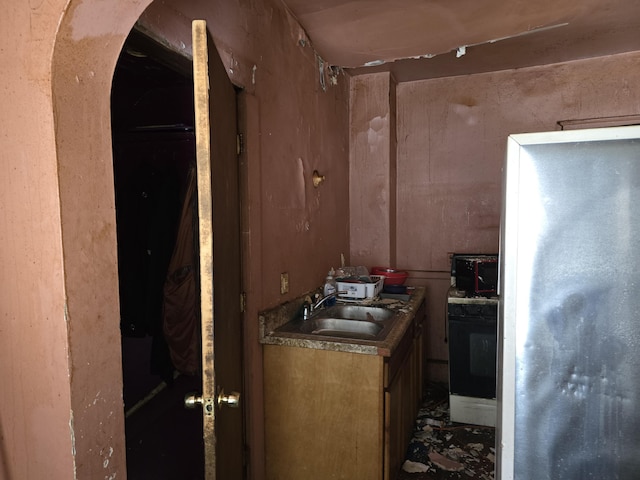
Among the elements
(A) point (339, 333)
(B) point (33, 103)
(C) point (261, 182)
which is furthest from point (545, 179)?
(A) point (339, 333)

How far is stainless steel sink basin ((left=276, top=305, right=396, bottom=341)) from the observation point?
7.80ft

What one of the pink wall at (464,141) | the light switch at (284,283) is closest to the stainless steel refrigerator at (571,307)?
the light switch at (284,283)

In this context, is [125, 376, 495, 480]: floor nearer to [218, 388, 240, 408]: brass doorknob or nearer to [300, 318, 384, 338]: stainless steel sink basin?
[300, 318, 384, 338]: stainless steel sink basin

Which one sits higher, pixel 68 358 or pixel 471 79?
pixel 471 79

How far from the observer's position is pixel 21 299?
1017 millimetres

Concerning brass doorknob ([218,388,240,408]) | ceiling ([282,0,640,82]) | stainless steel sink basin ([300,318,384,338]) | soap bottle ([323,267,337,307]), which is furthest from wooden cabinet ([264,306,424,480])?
ceiling ([282,0,640,82])

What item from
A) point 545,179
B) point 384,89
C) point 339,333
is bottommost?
point 339,333

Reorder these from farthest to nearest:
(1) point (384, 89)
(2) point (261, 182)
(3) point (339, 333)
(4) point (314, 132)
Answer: (1) point (384, 89) < (4) point (314, 132) < (3) point (339, 333) < (2) point (261, 182)

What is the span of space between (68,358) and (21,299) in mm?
193

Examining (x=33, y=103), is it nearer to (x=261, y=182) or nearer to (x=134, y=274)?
(x=261, y=182)

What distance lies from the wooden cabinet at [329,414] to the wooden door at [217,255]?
491 mm

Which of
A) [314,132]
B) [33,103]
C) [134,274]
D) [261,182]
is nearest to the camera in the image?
[33,103]

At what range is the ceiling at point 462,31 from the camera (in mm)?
2291

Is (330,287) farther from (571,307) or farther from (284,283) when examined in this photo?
(571,307)
